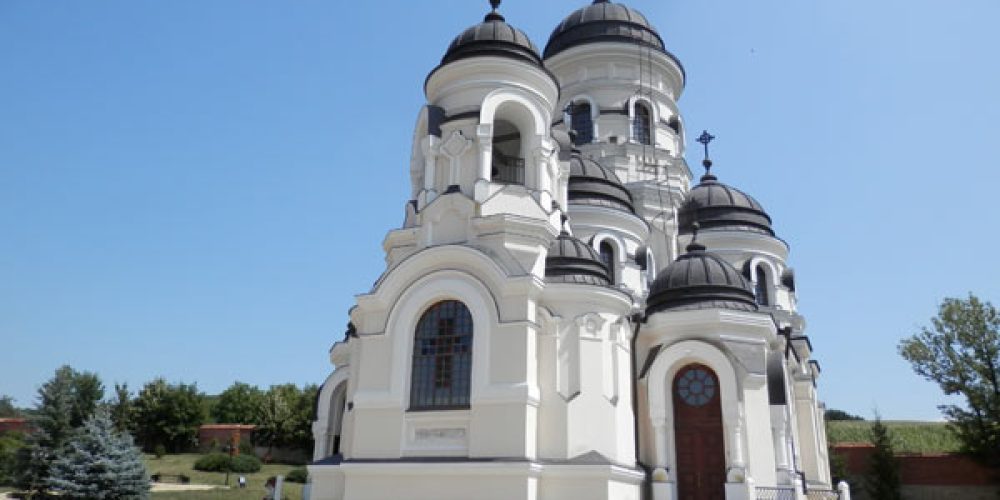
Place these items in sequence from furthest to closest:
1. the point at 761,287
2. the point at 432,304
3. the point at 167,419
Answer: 1. the point at 167,419
2. the point at 761,287
3. the point at 432,304

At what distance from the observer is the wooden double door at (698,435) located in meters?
16.7

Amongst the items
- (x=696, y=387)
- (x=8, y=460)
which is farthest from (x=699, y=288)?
(x=8, y=460)

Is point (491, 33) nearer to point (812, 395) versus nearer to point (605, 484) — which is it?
point (605, 484)

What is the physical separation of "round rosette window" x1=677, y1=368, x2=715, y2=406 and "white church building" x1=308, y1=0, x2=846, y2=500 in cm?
3

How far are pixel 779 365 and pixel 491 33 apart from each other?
10721 millimetres

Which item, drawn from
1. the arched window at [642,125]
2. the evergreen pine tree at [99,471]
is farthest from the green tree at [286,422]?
the arched window at [642,125]

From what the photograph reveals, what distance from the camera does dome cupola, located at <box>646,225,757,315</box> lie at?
1794 cm

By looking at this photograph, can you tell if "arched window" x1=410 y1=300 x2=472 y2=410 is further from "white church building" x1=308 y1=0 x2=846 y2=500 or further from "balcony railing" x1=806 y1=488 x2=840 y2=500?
"balcony railing" x1=806 y1=488 x2=840 y2=500

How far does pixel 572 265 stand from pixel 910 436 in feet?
91.4

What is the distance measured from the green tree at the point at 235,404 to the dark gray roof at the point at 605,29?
4103cm

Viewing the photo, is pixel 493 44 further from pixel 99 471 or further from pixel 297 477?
pixel 297 477

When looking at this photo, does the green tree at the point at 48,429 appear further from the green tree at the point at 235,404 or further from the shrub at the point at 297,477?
the green tree at the point at 235,404

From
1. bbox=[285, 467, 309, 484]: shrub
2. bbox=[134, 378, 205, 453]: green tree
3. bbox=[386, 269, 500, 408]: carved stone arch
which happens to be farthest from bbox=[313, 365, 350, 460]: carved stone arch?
bbox=[134, 378, 205, 453]: green tree

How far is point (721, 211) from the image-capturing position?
25.3 m
